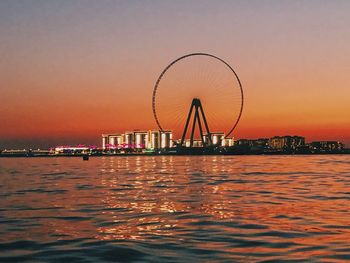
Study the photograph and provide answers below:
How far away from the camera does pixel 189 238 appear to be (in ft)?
60.7

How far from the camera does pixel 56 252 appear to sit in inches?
631

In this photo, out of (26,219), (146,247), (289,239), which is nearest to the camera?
(146,247)

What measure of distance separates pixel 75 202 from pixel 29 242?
47.4 feet

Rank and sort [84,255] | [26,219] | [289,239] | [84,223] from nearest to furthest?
[84,255], [289,239], [84,223], [26,219]

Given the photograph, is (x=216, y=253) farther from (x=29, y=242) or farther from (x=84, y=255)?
(x=29, y=242)

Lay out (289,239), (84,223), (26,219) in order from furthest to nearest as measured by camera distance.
→ (26,219) → (84,223) → (289,239)

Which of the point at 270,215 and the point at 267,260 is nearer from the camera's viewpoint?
the point at 267,260

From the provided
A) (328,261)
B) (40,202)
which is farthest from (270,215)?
(40,202)

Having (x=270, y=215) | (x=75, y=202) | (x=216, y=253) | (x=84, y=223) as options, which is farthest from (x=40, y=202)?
(x=216, y=253)

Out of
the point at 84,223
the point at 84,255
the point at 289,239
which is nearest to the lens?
the point at 84,255

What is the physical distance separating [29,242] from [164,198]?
17.9m

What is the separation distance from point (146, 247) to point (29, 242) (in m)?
4.09

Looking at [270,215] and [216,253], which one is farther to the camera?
[270,215]

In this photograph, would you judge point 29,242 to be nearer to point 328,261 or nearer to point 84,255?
point 84,255
